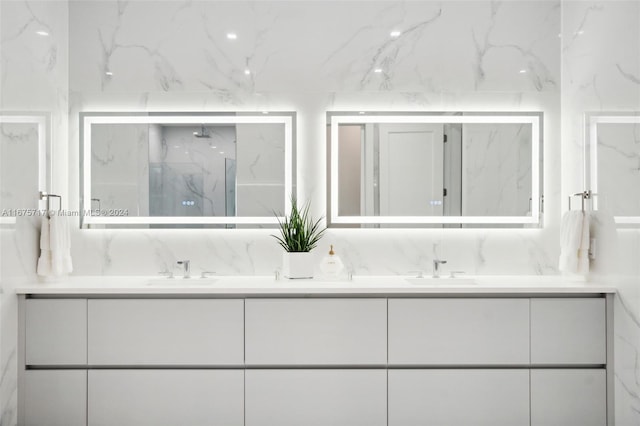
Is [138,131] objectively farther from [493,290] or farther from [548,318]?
[548,318]

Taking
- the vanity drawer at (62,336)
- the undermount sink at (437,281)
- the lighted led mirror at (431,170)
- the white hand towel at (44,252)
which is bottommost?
the vanity drawer at (62,336)

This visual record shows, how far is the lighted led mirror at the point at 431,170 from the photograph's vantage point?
2986 mm

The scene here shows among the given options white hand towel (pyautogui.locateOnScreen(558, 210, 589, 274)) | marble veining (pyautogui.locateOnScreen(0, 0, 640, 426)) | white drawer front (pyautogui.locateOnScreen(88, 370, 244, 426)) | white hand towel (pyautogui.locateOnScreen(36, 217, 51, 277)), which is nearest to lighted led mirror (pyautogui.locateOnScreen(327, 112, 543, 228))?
marble veining (pyautogui.locateOnScreen(0, 0, 640, 426))

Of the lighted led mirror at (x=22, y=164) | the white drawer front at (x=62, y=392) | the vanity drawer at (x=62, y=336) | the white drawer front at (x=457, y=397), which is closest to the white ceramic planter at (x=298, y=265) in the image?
the white drawer front at (x=457, y=397)

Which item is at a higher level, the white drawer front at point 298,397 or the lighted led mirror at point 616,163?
the lighted led mirror at point 616,163

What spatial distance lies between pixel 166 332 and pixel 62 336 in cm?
55

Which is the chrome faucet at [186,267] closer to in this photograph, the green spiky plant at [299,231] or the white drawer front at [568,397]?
the green spiky plant at [299,231]

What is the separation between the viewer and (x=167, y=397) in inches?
97.5

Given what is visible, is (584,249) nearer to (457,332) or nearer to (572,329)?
(572,329)

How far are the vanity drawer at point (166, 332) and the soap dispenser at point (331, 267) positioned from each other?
571 mm

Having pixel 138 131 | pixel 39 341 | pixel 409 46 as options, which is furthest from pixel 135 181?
pixel 409 46

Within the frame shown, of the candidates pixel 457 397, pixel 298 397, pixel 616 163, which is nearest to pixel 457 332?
pixel 457 397

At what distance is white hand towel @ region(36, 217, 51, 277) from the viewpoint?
2.65 m

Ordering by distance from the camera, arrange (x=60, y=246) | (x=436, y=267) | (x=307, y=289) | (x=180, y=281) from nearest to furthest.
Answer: (x=307, y=289) < (x=60, y=246) < (x=180, y=281) < (x=436, y=267)
